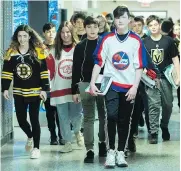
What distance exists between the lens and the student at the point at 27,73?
15.7ft

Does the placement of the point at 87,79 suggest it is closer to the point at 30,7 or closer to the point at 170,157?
the point at 170,157

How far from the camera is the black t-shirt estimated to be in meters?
5.53

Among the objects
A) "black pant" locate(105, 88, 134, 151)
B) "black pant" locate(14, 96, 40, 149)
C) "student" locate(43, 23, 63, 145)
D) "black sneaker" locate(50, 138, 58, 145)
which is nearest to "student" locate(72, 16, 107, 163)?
"black pant" locate(105, 88, 134, 151)

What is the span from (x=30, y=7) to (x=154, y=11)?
1236 cm

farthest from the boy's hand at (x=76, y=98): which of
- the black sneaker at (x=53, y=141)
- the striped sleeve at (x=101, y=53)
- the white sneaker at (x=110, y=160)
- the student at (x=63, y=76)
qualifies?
the black sneaker at (x=53, y=141)

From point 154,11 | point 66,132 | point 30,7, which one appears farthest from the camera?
point 154,11

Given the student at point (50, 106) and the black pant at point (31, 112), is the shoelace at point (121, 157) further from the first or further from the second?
the student at point (50, 106)

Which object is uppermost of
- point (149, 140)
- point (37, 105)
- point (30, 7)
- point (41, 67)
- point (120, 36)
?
point (30, 7)

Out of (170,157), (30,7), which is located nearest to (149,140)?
(170,157)

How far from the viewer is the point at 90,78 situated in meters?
4.63

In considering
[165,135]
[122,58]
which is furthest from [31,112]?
[165,135]

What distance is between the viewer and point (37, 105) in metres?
4.86

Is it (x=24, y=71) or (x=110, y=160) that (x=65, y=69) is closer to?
(x=24, y=71)

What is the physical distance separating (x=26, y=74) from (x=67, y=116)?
2.27 ft
